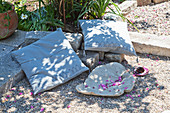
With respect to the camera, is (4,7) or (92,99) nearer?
(92,99)

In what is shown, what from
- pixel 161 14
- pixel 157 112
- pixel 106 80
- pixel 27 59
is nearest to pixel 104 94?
pixel 106 80

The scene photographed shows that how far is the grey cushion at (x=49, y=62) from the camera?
2.66m

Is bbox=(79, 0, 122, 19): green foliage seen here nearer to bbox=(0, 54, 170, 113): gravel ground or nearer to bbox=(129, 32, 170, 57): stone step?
bbox=(129, 32, 170, 57): stone step

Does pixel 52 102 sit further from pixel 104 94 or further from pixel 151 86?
pixel 151 86

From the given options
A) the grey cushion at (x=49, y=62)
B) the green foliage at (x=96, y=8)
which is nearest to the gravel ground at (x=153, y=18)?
the green foliage at (x=96, y=8)

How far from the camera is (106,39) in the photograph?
3.10 m

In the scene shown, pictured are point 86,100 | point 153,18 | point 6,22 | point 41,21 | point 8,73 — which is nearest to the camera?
point 86,100

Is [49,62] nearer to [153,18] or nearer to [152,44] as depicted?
[152,44]

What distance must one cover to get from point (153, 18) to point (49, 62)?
2.67m

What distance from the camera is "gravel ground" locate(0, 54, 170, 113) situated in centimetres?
230

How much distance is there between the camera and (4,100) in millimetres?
2465

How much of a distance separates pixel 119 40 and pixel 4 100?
1738 mm

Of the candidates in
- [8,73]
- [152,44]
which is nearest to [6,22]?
[8,73]

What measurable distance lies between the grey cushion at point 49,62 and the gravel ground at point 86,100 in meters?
0.11
